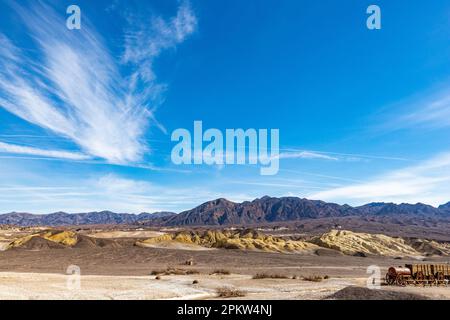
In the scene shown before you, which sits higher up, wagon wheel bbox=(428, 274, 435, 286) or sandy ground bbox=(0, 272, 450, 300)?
A: sandy ground bbox=(0, 272, 450, 300)

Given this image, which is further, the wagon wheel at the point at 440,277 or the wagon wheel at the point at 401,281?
the wagon wheel at the point at 440,277

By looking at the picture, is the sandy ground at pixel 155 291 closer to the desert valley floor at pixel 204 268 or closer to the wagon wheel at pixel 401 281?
the desert valley floor at pixel 204 268

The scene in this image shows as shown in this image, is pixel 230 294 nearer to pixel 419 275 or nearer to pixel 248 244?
pixel 419 275

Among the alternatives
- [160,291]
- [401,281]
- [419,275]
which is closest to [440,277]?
[419,275]

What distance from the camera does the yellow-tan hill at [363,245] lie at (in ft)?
298

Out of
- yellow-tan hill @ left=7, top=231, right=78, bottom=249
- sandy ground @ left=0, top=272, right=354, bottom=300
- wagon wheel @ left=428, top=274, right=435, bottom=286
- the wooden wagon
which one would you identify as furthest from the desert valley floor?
wagon wheel @ left=428, top=274, right=435, bottom=286

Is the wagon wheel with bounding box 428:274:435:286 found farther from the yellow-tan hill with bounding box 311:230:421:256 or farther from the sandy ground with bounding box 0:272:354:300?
the yellow-tan hill with bounding box 311:230:421:256

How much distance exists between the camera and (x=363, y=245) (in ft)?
317

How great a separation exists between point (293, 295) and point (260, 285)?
6.63 m

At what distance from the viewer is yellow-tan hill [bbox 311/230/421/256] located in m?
90.9

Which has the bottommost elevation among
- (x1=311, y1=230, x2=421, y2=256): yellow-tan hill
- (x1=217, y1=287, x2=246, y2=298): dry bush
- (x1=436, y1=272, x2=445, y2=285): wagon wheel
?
(x1=311, y1=230, x2=421, y2=256): yellow-tan hill

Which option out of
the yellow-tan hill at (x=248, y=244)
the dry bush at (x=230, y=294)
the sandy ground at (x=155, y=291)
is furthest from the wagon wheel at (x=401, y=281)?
the yellow-tan hill at (x=248, y=244)
